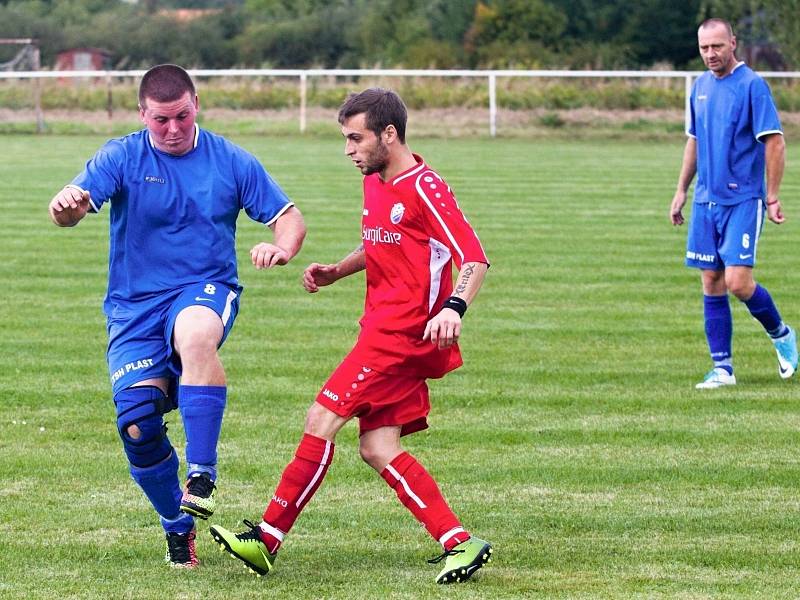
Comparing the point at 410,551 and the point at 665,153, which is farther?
the point at 665,153

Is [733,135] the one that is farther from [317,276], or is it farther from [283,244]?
[283,244]

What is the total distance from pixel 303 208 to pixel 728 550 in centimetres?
1369

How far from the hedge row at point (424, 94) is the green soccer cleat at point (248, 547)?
106 feet

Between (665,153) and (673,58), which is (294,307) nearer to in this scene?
(665,153)

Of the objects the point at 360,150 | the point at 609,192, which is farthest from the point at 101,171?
the point at 609,192

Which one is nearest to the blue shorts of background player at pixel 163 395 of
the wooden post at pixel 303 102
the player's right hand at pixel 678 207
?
the player's right hand at pixel 678 207

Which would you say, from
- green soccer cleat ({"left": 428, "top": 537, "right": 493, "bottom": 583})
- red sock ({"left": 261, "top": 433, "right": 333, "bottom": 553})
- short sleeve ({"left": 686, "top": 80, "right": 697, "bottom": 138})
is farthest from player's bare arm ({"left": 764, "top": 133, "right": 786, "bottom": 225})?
red sock ({"left": 261, "top": 433, "right": 333, "bottom": 553})

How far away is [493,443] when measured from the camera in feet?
25.8

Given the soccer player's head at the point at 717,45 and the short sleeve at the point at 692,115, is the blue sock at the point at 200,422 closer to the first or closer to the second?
the soccer player's head at the point at 717,45

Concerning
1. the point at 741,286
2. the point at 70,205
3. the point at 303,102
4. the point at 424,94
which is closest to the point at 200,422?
the point at 70,205

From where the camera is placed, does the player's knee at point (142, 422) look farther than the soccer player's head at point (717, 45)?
No

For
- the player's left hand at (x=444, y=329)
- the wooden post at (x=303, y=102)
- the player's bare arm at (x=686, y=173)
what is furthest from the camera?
the wooden post at (x=303, y=102)

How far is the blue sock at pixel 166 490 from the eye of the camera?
18.3 ft

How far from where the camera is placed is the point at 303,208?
19078 mm
